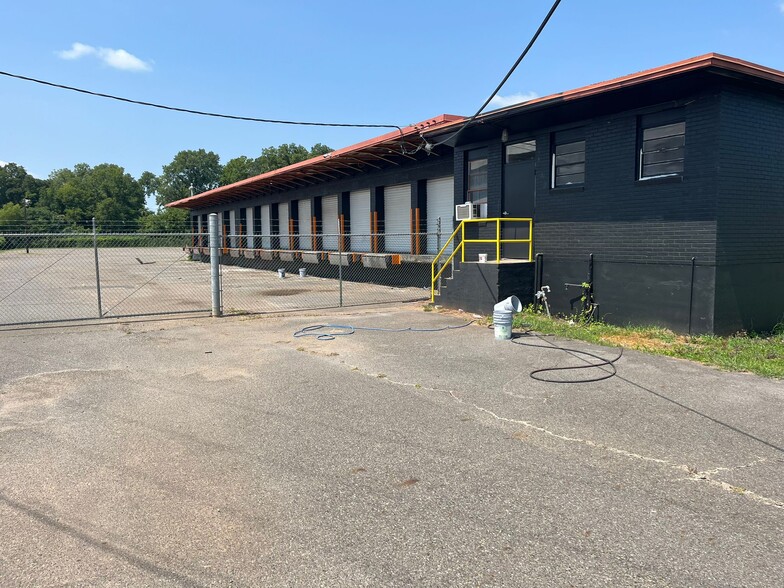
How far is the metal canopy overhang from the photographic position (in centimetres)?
1573

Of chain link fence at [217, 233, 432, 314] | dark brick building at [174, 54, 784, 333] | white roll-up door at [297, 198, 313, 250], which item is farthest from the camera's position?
white roll-up door at [297, 198, 313, 250]

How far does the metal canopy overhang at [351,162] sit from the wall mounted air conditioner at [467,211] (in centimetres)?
223

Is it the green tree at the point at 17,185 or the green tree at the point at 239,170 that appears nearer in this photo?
the green tree at the point at 239,170

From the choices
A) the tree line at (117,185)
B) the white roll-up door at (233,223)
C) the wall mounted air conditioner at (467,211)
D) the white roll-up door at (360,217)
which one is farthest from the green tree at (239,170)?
the wall mounted air conditioner at (467,211)

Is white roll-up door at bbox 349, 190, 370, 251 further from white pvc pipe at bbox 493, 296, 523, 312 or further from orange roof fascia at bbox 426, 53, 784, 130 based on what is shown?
white pvc pipe at bbox 493, 296, 523, 312

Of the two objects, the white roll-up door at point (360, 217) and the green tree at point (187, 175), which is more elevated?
the green tree at point (187, 175)

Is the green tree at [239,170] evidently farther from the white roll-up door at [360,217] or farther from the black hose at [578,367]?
the black hose at [578,367]

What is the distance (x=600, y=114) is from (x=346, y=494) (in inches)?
379

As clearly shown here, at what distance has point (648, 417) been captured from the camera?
5.57m

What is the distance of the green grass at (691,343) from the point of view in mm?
7699

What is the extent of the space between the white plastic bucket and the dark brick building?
8.05ft

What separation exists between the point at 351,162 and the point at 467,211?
7104 millimetres

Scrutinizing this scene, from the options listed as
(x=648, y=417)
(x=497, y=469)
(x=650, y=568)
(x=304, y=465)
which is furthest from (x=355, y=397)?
(x=650, y=568)

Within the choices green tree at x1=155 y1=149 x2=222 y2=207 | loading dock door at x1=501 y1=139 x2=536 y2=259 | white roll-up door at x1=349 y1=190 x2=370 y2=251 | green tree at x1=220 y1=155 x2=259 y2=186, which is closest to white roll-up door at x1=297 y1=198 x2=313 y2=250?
white roll-up door at x1=349 y1=190 x2=370 y2=251
